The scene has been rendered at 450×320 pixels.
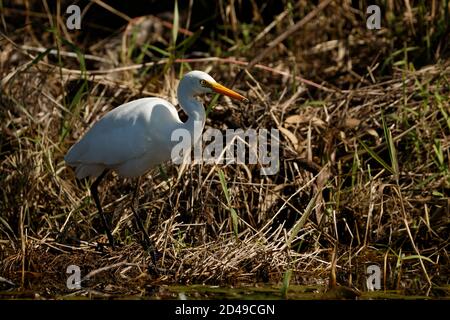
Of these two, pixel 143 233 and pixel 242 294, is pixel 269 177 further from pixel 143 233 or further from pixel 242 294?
pixel 242 294

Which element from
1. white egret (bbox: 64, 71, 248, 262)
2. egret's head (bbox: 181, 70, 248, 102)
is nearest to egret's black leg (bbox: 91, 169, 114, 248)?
white egret (bbox: 64, 71, 248, 262)

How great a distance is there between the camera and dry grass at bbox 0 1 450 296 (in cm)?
482

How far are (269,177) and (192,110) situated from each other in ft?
3.07

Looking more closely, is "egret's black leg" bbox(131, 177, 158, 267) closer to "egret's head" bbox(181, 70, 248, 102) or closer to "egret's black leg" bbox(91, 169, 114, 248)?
"egret's black leg" bbox(91, 169, 114, 248)

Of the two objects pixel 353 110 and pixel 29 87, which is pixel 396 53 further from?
pixel 29 87

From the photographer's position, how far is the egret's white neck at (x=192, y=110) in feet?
16.4

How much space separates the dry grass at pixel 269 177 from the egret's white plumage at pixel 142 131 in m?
0.36

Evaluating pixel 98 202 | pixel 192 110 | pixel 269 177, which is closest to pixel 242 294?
pixel 192 110

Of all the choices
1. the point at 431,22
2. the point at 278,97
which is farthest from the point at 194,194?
the point at 431,22

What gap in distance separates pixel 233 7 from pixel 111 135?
8.87 ft

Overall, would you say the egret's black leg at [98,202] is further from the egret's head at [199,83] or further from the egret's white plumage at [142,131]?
the egret's head at [199,83]

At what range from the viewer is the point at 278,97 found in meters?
6.53

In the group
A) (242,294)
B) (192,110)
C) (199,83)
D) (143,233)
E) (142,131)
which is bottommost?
(242,294)

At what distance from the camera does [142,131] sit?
198 inches
